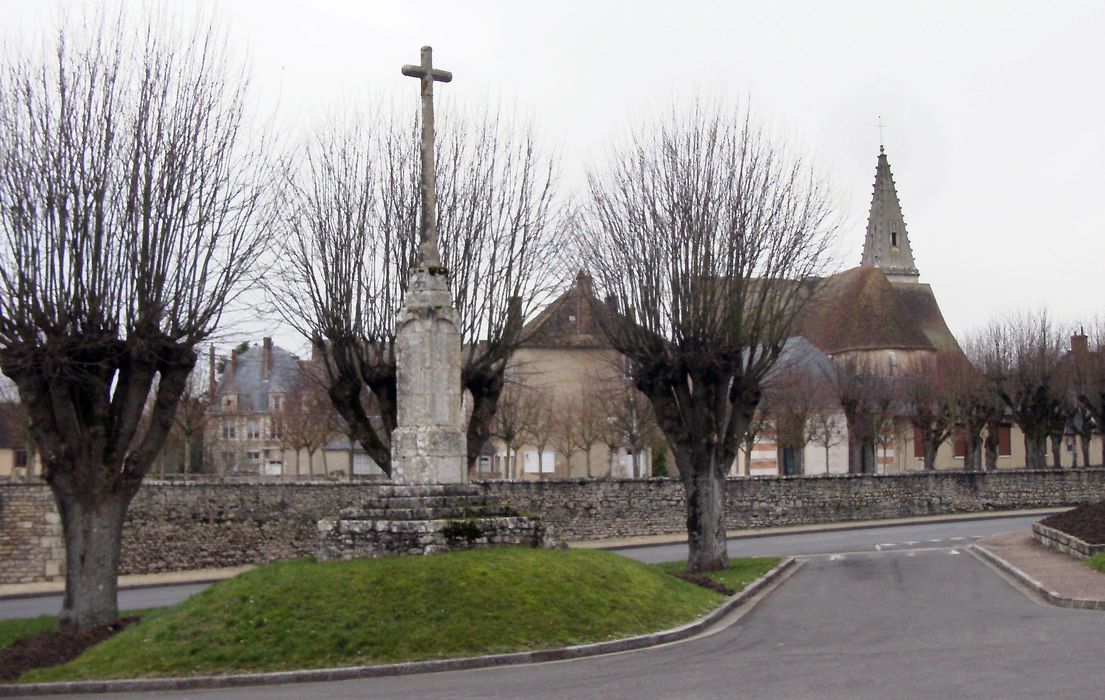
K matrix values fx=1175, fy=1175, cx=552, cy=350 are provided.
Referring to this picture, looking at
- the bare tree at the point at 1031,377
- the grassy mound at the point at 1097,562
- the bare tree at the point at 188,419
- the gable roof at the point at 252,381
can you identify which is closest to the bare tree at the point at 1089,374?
the bare tree at the point at 1031,377

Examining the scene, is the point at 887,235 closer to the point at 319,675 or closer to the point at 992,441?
the point at 992,441

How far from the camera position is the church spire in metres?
90.9

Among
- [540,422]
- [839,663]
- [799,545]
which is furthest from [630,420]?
[839,663]

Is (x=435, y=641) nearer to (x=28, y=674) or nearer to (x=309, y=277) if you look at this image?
(x=28, y=674)

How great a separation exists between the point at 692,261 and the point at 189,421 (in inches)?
1036

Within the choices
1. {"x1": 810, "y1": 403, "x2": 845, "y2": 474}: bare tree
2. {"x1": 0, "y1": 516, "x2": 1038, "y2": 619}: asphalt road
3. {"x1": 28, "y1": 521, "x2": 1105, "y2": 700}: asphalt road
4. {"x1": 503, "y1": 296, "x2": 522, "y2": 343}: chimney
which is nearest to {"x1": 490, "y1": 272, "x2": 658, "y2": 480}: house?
{"x1": 810, "y1": 403, "x2": 845, "y2": 474}: bare tree

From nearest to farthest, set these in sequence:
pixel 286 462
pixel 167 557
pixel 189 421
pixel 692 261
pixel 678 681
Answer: pixel 678 681
pixel 692 261
pixel 167 557
pixel 189 421
pixel 286 462

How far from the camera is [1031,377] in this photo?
47031 mm

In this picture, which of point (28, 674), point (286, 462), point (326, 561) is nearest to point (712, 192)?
point (326, 561)

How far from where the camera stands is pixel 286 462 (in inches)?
2763

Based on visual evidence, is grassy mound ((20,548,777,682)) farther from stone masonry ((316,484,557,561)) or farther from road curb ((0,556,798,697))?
stone masonry ((316,484,557,561))

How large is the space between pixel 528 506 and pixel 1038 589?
1736 centimetres

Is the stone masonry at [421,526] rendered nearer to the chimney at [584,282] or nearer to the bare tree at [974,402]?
the chimney at [584,282]

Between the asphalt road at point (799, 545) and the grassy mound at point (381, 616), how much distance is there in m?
7.00
